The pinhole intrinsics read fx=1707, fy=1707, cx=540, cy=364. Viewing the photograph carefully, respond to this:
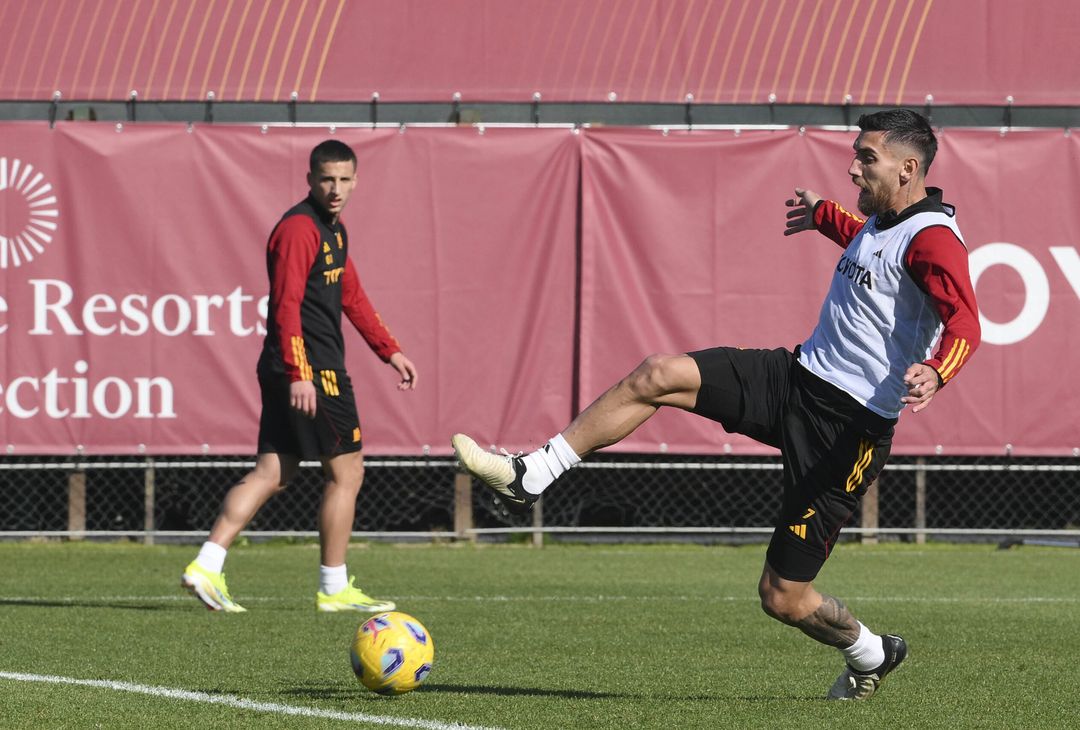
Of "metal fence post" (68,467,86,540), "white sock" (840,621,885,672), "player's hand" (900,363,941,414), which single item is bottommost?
"metal fence post" (68,467,86,540)

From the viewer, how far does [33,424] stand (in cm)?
1239

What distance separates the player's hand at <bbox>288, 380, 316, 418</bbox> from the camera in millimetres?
8156

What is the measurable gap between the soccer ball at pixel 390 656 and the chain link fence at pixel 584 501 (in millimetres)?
7318

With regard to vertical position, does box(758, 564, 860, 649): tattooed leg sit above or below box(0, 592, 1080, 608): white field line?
above


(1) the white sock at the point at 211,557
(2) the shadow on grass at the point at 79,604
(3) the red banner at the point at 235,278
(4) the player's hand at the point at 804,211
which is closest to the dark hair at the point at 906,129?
(4) the player's hand at the point at 804,211

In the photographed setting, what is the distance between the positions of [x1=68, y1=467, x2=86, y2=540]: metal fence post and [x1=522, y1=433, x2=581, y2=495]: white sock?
8.12m

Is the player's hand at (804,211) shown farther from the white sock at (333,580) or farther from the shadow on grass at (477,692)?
the white sock at (333,580)

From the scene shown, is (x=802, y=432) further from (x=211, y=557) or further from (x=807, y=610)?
(x=211, y=557)

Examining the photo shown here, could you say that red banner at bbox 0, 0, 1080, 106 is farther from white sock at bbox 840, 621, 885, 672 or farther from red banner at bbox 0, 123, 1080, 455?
white sock at bbox 840, 621, 885, 672

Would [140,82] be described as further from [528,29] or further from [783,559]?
[783,559]

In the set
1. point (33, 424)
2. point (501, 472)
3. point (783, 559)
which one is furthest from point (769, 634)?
point (33, 424)

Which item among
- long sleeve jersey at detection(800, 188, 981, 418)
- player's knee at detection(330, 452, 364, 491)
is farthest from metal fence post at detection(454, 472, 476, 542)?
long sleeve jersey at detection(800, 188, 981, 418)

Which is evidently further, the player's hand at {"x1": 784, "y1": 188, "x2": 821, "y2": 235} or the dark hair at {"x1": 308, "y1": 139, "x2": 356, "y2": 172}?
the dark hair at {"x1": 308, "y1": 139, "x2": 356, "y2": 172}

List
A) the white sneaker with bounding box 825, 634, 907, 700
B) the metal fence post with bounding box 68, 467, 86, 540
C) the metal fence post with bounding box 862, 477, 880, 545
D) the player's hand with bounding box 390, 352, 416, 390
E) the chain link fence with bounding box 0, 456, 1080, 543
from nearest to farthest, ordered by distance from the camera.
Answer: the white sneaker with bounding box 825, 634, 907, 700
the player's hand with bounding box 390, 352, 416, 390
the metal fence post with bounding box 68, 467, 86, 540
the metal fence post with bounding box 862, 477, 880, 545
the chain link fence with bounding box 0, 456, 1080, 543
